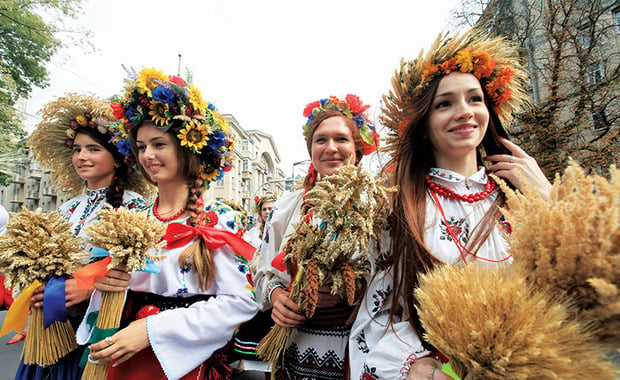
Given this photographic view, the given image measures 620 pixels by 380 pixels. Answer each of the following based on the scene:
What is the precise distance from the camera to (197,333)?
1.64m

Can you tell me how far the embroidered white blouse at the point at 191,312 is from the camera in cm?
161

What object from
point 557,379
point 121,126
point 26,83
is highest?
point 26,83

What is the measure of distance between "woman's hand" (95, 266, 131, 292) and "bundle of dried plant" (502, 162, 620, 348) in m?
1.75

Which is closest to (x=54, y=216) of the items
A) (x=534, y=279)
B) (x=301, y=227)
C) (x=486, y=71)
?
(x=301, y=227)

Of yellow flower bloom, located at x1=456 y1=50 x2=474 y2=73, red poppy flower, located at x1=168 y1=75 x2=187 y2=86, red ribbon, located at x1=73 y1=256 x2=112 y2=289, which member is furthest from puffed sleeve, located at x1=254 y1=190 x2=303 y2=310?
yellow flower bloom, located at x1=456 y1=50 x2=474 y2=73

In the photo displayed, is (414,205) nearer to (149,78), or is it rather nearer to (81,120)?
(149,78)

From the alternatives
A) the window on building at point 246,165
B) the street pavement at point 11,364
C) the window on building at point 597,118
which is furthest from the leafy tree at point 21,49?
the window on building at point 246,165

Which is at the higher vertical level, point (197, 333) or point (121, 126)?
point (121, 126)

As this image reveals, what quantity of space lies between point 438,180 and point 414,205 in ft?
0.80

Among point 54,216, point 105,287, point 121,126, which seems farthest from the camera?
point 121,126

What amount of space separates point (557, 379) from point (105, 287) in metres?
1.84

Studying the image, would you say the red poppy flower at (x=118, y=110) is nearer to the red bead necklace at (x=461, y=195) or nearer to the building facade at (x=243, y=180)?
the red bead necklace at (x=461, y=195)

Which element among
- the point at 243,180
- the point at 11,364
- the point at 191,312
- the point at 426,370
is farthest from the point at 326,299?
the point at 243,180

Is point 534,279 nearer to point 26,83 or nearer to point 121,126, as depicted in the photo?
point 121,126
